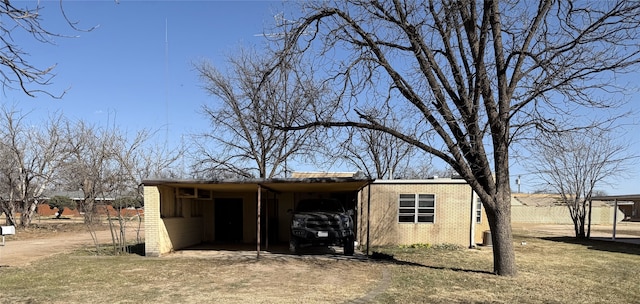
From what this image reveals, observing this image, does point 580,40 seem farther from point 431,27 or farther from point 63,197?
point 63,197

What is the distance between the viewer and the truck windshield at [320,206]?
14641mm

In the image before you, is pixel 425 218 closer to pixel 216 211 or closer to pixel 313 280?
pixel 216 211

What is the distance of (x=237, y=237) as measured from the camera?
18156mm

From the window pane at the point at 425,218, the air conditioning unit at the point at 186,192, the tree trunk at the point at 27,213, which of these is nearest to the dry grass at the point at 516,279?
the window pane at the point at 425,218

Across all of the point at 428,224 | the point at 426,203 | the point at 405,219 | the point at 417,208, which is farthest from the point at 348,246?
the point at 426,203

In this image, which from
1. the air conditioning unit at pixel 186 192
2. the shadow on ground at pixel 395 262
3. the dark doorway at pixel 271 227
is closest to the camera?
the shadow on ground at pixel 395 262

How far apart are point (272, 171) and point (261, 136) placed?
2.17m

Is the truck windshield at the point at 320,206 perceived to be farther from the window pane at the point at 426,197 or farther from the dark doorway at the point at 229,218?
the window pane at the point at 426,197

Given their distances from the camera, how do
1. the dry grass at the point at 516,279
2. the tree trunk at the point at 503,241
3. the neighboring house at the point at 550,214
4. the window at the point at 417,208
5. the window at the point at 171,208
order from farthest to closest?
the neighboring house at the point at 550,214, the window at the point at 417,208, the window at the point at 171,208, the tree trunk at the point at 503,241, the dry grass at the point at 516,279

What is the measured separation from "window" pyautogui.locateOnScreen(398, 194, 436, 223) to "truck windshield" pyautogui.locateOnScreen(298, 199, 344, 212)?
3.95 m

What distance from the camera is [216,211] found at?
1820 cm

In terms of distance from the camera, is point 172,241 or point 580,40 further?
point 172,241

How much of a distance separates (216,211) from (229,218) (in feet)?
Result: 2.07

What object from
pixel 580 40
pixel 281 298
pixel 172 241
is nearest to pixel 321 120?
pixel 281 298
